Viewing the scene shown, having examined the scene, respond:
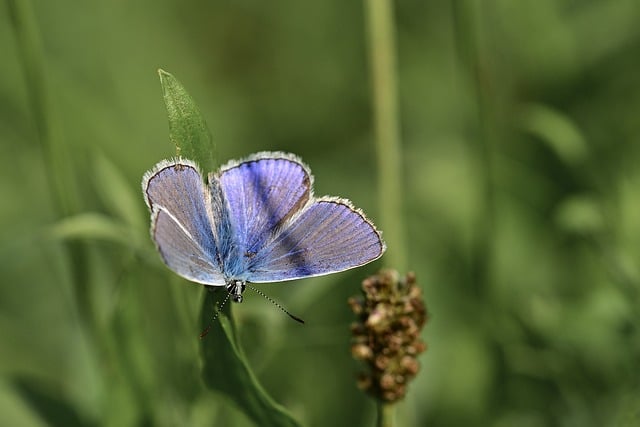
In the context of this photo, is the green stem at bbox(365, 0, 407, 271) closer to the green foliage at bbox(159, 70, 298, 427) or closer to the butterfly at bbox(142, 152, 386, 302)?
the butterfly at bbox(142, 152, 386, 302)

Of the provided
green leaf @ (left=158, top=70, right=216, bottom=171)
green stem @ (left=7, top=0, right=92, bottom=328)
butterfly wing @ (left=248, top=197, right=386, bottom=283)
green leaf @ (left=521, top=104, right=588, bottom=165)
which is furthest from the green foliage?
green leaf @ (left=521, top=104, right=588, bottom=165)

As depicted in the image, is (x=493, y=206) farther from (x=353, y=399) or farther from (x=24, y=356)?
(x=24, y=356)

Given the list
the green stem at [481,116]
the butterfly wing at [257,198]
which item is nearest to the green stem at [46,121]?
the butterfly wing at [257,198]

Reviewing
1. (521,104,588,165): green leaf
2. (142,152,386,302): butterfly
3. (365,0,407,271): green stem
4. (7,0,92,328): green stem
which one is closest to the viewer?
(142,152,386,302): butterfly

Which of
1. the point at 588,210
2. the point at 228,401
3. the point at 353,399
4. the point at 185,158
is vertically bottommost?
the point at 353,399

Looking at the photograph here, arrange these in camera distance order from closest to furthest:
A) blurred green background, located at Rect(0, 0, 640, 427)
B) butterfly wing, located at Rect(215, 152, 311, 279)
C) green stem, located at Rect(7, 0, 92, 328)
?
butterfly wing, located at Rect(215, 152, 311, 279)
green stem, located at Rect(7, 0, 92, 328)
blurred green background, located at Rect(0, 0, 640, 427)

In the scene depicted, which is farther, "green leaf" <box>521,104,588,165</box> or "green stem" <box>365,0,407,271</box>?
"green leaf" <box>521,104,588,165</box>

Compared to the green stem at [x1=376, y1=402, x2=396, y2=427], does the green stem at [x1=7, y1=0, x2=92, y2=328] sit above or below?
above

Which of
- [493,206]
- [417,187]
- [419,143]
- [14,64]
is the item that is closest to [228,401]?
[493,206]
